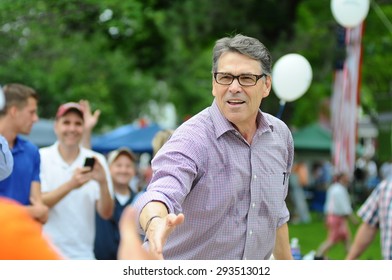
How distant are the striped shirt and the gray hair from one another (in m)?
2.28

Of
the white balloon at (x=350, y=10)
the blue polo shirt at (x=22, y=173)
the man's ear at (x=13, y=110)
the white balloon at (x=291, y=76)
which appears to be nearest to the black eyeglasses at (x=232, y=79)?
the blue polo shirt at (x=22, y=173)

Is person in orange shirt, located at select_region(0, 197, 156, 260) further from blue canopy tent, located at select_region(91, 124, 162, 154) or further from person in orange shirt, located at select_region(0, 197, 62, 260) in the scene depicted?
blue canopy tent, located at select_region(91, 124, 162, 154)

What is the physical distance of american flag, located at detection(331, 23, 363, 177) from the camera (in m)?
16.5

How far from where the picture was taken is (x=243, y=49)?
324 cm

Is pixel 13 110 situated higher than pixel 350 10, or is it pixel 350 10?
pixel 350 10

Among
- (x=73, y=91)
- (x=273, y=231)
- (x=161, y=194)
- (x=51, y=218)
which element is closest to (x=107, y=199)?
(x=51, y=218)

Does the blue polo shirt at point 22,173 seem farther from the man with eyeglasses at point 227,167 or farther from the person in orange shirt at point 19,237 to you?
the person in orange shirt at point 19,237

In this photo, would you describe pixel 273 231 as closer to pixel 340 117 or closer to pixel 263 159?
pixel 263 159

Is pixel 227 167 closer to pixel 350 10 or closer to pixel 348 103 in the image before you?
pixel 350 10

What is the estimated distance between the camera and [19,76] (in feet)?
53.7

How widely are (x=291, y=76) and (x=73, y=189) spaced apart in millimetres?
2676

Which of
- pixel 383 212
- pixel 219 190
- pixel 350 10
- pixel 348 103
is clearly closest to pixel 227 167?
pixel 219 190
